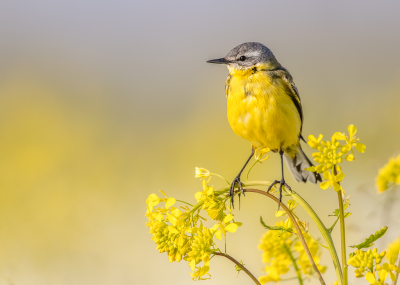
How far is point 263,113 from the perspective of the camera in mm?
2934

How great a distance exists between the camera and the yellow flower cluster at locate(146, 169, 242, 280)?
5.40 ft

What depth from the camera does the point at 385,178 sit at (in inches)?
63.4

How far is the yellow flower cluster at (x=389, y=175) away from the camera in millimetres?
1585

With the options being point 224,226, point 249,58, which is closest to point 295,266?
point 224,226

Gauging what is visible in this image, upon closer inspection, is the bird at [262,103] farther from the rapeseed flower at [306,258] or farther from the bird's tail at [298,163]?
the rapeseed flower at [306,258]

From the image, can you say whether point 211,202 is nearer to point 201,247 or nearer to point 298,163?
point 201,247

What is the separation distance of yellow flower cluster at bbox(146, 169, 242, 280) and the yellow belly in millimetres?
1269

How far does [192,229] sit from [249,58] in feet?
6.57

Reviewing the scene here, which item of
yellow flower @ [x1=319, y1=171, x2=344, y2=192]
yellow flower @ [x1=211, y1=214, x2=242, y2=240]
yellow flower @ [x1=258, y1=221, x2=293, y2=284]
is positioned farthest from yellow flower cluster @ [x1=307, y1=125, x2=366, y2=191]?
yellow flower @ [x1=258, y1=221, x2=293, y2=284]

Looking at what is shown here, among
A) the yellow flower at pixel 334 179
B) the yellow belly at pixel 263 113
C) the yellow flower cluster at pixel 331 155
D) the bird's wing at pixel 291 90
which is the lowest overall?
the yellow flower at pixel 334 179

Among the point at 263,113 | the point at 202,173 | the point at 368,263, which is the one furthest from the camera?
the point at 263,113

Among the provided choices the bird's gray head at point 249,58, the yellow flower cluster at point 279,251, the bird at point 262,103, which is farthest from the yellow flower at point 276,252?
the bird's gray head at point 249,58

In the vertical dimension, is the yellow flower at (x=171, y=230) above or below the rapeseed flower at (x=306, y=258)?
below

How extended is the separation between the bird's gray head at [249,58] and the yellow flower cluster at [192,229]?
1.77m
